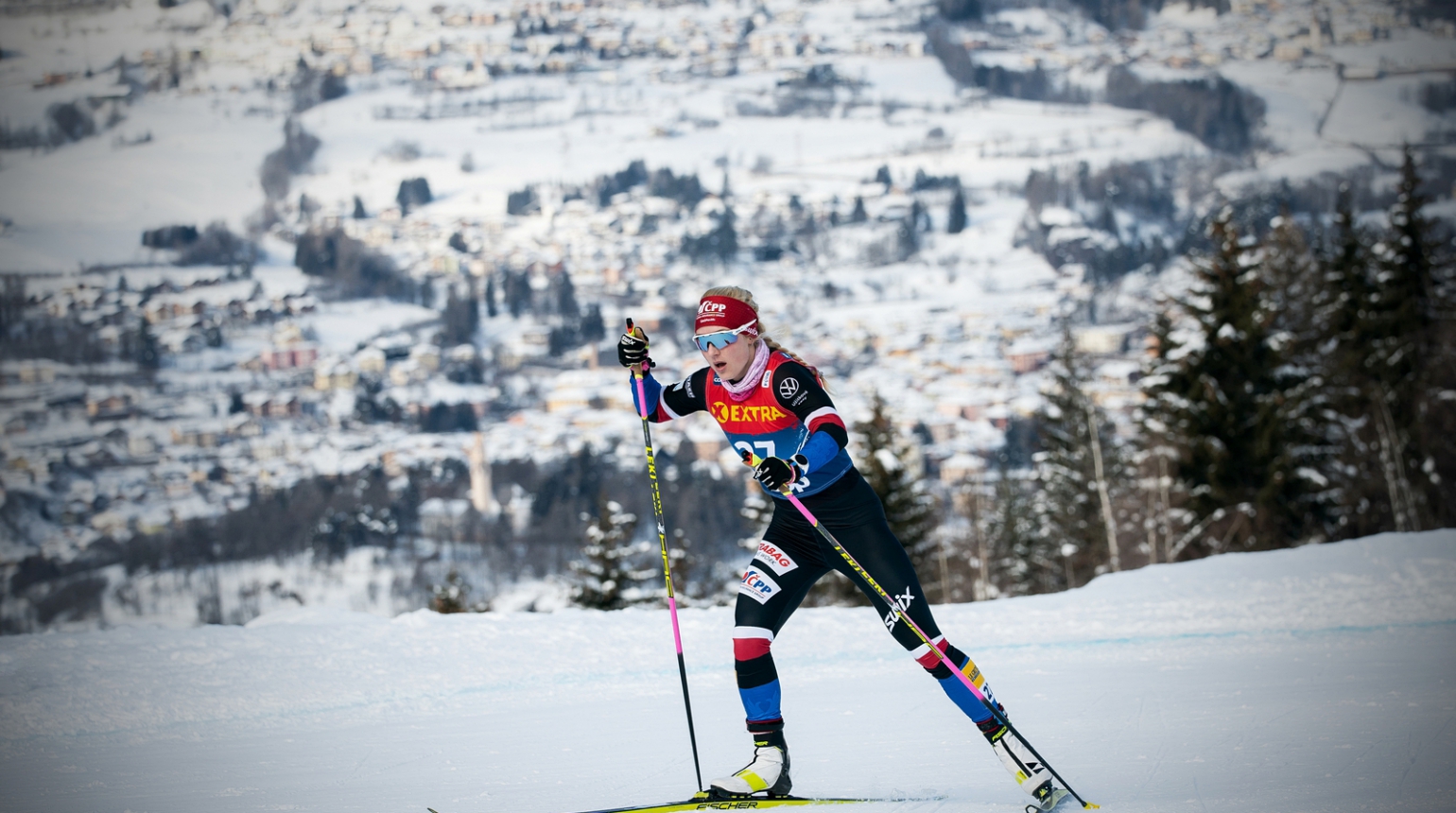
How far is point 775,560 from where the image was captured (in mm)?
4137

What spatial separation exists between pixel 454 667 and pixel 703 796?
3.46 metres

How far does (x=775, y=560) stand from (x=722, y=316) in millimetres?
985

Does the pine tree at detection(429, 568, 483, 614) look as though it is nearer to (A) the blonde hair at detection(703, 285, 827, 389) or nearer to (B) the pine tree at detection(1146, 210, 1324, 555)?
(B) the pine tree at detection(1146, 210, 1324, 555)

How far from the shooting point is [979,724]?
3.96m

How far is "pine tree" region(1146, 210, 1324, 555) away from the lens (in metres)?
23.2

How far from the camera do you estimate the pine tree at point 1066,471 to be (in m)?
33.2

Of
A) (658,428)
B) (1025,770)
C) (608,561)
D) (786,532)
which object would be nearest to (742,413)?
(786,532)

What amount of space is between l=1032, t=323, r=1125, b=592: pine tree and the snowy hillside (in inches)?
973

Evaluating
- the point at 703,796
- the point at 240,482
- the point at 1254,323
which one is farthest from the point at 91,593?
the point at 703,796

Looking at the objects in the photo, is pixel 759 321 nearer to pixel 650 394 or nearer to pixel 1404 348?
pixel 650 394

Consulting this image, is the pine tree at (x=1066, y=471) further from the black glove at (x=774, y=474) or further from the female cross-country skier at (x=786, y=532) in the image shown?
the black glove at (x=774, y=474)

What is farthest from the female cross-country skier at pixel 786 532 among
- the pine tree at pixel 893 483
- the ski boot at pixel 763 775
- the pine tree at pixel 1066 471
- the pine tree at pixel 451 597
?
the pine tree at pixel 1066 471

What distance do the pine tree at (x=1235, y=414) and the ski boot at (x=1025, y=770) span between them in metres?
21.4

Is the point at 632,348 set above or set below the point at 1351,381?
above
